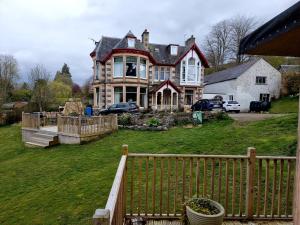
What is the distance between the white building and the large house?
5.63 metres

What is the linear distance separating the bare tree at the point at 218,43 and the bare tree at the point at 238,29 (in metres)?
0.69

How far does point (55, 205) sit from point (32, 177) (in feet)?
10.3

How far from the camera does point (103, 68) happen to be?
22.5m

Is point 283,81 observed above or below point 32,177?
above

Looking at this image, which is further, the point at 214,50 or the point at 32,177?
the point at 214,50

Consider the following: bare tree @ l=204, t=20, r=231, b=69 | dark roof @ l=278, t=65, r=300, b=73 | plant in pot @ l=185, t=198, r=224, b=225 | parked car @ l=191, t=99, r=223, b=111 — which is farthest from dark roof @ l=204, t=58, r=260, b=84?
plant in pot @ l=185, t=198, r=224, b=225

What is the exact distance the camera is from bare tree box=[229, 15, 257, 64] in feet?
130

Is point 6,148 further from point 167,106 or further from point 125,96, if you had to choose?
point 167,106

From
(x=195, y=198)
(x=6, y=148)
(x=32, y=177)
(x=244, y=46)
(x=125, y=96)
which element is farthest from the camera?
(x=125, y=96)

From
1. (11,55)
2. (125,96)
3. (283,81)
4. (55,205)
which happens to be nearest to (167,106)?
(125,96)

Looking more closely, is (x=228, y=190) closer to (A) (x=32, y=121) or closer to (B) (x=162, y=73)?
(A) (x=32, y=121)

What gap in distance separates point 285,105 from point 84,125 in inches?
876

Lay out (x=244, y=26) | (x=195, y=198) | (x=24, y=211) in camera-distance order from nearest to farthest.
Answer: (x=195, y=198), (x=24, y=211), (x=244, y=26)

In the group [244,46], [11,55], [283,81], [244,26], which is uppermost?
[244,26]
